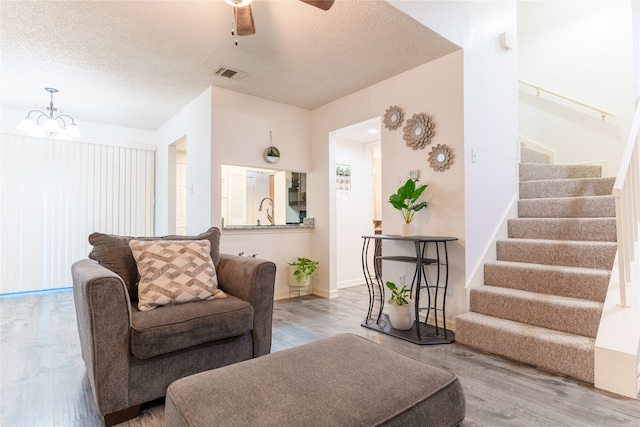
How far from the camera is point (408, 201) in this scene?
324 cm

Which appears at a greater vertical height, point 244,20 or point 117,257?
point 244,20

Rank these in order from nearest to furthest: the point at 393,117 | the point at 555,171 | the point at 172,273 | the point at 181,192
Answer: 1. the point at 172,273
2. the point at 393,117
3. the point at 555,171
4. the point at 181,192

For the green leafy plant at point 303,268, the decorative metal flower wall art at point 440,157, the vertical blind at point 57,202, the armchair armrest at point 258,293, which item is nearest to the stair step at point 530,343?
the decorative metal flower wall art at point 440,157

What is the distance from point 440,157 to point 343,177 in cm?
208

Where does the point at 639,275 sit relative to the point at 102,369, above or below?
above

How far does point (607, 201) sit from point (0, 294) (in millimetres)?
7022

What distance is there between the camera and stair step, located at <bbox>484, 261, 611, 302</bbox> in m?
2.46

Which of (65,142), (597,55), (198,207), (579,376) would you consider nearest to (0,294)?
(65,142)

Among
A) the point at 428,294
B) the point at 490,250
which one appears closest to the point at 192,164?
the point at 428,294

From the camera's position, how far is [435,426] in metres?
1.08

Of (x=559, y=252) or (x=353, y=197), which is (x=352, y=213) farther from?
(x=559, y=252)

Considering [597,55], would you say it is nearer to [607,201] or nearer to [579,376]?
[607,201]

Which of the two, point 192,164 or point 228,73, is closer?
point 228,73

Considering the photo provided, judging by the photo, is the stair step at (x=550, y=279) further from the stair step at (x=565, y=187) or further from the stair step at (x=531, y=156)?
the stair step at (x=531, y=156)
